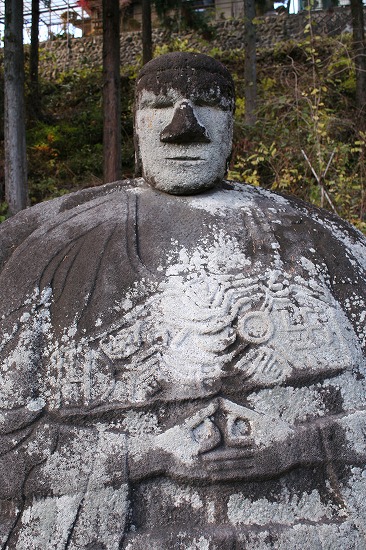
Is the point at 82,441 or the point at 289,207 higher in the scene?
the point at 289,207

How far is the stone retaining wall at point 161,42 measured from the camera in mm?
14633

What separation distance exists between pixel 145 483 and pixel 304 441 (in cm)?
48

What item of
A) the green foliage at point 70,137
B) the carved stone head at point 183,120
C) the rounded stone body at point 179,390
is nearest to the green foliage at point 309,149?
the green foliage at point 70,137

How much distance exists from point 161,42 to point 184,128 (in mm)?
14227

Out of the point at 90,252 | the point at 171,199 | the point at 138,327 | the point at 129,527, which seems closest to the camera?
the point at 129,527

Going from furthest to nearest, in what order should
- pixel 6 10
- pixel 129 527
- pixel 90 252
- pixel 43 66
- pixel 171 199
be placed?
pixel 43 66 → pixel 6 10 → pixel 171 199 → pixel 90 252 → pixel 129 527

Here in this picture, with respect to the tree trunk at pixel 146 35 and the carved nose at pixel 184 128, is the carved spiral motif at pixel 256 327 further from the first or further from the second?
the tree trunk at pixel 146 35

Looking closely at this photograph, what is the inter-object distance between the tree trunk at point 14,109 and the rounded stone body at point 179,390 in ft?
16.5

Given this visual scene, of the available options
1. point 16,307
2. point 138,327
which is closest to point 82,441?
point 138,327

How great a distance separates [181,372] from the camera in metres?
1.78

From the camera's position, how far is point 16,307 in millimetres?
1912

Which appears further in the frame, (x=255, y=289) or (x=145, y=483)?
(x=255, y=289)

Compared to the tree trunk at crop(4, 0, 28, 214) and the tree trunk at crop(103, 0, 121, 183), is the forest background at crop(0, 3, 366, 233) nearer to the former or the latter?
the tree trunk at crop(4, 0, 28, 214)

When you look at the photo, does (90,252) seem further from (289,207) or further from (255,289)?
(289,207)
